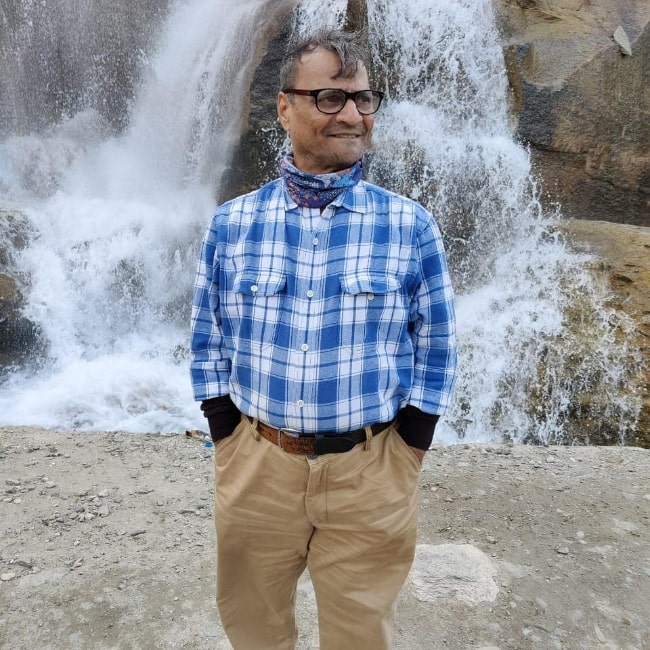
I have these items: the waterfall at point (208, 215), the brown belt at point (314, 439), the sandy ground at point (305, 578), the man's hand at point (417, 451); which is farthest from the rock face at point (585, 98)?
the brown belt at point (314, 439)

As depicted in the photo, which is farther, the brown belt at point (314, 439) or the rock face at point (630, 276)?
the rock face at point (630, 276)

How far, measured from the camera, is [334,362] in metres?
1.44

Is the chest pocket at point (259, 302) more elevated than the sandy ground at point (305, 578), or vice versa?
the chest pocket at point (259, 302)

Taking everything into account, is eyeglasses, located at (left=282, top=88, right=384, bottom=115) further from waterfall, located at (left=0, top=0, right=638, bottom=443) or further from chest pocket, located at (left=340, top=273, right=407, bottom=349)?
waterfall, located at (left=0, top=0, right=638, bottom=443)

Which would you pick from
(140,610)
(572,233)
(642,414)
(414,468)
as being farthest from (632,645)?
(572,233)

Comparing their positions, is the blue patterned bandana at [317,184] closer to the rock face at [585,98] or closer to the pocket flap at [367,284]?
the pocket flap at [367,284]

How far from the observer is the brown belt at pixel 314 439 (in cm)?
145

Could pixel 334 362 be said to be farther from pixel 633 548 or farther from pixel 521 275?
pixel 521 275

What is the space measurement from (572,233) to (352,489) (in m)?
6.10

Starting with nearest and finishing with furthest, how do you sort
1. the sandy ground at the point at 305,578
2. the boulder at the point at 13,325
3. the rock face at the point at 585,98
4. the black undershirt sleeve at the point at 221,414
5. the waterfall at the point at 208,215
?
the black undershirt sleeve at the point at 221,414 → the sandy ground at the point at 305,578 → the waterfall at the point at 208,215 → the boulder at the point at 13,325 → the rock face at the point at 585,98

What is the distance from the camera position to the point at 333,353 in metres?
1.44

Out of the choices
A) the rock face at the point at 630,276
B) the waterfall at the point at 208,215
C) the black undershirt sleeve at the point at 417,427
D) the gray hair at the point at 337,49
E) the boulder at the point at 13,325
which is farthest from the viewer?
the boulder at the point at 13,325

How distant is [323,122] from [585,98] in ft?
24.5

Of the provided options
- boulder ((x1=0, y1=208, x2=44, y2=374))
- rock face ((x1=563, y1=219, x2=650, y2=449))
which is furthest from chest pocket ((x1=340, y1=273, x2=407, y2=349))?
boulder ((x1=0, y1=208, x2=44, y2=374))
